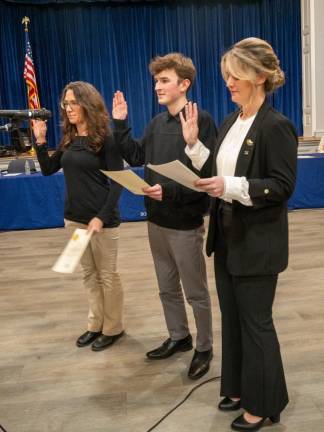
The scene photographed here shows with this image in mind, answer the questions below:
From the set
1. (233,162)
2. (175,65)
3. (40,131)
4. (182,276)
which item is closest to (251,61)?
(233,162)

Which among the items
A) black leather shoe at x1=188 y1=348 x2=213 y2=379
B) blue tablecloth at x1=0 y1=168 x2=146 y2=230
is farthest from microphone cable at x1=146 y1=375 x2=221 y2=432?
blue tablecloth at x1=0 y1=168 x2=146 y2=230

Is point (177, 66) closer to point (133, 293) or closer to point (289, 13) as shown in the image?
point (133, 293)

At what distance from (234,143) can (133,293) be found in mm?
1985

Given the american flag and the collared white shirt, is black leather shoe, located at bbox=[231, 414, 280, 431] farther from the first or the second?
the american flag

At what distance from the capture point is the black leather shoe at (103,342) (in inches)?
101

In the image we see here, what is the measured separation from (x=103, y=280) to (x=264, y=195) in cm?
128

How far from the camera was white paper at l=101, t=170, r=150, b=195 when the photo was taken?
176 centimetres

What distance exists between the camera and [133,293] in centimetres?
337

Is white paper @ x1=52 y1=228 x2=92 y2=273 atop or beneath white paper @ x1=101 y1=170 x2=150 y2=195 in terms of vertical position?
beneath

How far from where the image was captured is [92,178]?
2371 mm

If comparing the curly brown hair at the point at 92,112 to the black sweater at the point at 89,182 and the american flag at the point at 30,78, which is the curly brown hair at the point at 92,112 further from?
the american flag at the point at 30,78

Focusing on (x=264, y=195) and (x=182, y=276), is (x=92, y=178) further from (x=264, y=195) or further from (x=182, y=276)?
(x=264, y=195)

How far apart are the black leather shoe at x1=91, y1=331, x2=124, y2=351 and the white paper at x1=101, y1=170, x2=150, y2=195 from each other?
3.55ft

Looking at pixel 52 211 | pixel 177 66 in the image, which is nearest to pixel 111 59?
pixel 52 211
